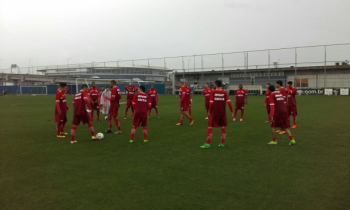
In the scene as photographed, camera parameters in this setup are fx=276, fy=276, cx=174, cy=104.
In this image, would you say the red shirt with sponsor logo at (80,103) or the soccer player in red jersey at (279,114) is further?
the red shirt with sponsor logo at (80,103)

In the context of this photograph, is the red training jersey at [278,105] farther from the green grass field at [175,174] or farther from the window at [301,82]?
the window at [301,82]

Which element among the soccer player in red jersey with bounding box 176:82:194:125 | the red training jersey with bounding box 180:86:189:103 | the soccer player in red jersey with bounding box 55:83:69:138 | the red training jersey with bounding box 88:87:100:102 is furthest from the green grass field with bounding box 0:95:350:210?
the red training jersey with bounding box 88:87:100:102

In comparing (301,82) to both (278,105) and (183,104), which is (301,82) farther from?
(278,105)

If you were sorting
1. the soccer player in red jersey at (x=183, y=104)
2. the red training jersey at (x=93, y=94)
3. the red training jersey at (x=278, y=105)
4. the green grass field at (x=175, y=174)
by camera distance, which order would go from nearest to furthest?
1. the green grass field at (x=175, y=174)
2. the red training jersey at (x=278, y=105)
3. the soccer player in red jersey at (x=183, y=104)
4. the red training jersey at (x=93, y=94)

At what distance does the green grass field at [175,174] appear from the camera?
468cm

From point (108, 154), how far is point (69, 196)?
2973 mm

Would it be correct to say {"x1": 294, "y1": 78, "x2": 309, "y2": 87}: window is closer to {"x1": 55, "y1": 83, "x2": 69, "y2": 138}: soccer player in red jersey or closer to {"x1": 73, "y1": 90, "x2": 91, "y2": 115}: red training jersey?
{"x1": 55, "y1": 83, "x2": 69, "y2": 138}: soccer player in red jersey

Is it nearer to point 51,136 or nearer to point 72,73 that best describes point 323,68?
point 51,136

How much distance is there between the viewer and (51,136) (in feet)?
35.9

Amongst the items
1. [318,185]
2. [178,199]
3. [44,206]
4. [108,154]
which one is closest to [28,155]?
[108,154]

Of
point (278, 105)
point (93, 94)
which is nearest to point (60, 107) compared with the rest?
point (93, 94)

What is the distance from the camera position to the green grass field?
15.3 ft

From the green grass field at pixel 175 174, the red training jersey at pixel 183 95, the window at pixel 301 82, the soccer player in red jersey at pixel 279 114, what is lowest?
the green grass field at pixel 175 174

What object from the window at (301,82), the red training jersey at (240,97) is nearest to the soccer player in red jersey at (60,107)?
the red training jersey at (240,97)
